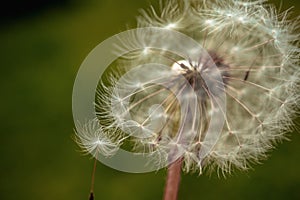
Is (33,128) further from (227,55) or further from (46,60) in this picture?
(227,55)

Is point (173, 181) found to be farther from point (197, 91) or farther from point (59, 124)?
point (59, 124)

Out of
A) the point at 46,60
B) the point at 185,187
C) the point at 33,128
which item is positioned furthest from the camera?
the point at 46,60

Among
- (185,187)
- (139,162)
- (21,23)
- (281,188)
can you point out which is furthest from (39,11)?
(139,162)

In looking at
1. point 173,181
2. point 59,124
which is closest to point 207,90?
point 173,181

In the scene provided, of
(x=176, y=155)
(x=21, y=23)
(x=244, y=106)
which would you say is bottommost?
(x=176, y=155)

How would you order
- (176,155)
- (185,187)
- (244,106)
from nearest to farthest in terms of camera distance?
(176,155), (244,106), (185,187)

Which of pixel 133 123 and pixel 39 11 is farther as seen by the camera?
pixel 39 11
